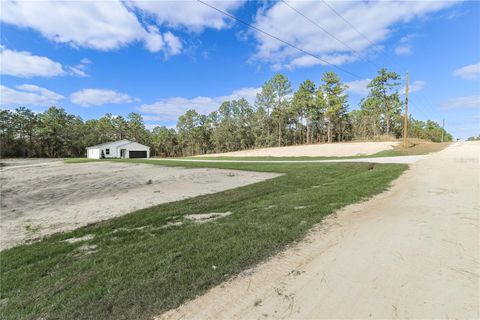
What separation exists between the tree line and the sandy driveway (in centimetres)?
4561

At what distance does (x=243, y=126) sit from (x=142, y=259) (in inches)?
2731

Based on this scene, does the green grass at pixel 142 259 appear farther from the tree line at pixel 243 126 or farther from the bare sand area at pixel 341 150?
the tree line at pixel 243 126

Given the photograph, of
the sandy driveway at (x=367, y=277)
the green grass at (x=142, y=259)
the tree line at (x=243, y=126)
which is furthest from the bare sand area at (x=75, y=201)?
the tree line at (x=243, y=126)

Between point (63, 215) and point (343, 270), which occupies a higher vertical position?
point (343, 270)

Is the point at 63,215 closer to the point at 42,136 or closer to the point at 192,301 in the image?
the point at 192,301

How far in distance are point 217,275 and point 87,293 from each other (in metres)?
1.65

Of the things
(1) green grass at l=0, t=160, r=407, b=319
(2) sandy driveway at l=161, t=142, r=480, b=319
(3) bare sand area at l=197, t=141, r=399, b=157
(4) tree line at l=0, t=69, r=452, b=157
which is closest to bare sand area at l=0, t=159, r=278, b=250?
(1) green grass at l=0, t=160, r=407, b=319

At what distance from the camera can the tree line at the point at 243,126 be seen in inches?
1950

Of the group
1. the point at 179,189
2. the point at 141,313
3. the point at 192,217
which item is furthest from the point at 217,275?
the point at 179,189

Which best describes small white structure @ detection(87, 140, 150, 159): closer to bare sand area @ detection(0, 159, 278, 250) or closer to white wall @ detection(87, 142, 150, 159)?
white wall @ detection(87, 142, 150, 159)

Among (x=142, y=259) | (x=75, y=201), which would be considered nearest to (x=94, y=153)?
(x=75, y=201)

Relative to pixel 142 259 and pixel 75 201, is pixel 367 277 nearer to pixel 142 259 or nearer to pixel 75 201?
pixel 142 259

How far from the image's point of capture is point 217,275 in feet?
11.0

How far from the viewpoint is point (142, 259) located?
4.13 m
